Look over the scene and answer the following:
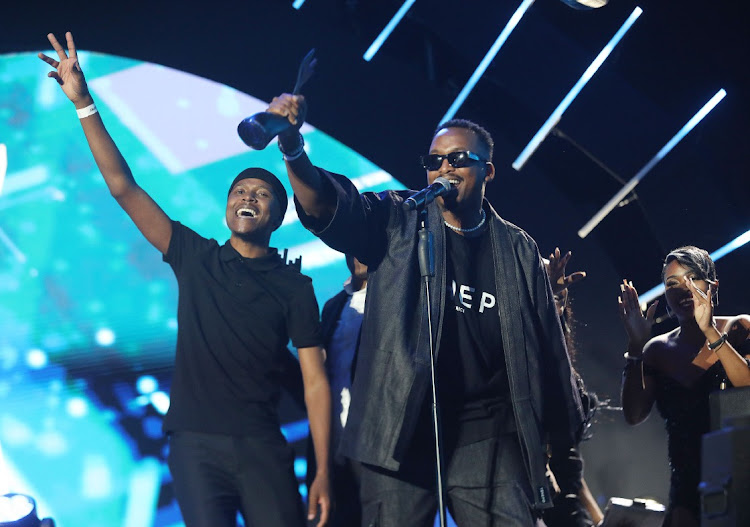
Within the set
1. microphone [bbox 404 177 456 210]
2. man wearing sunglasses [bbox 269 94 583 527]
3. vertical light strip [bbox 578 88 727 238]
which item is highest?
vertical light strip [bbox 578 88 727 238]

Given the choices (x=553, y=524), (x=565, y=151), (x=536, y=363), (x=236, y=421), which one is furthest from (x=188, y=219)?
(x=565, y=151)

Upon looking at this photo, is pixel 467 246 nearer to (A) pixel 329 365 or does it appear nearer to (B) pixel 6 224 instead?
(A) pixel 329 365

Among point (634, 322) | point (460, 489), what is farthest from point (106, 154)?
point (634, 322)

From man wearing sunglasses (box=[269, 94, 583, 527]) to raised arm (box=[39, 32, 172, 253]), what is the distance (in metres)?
1.19

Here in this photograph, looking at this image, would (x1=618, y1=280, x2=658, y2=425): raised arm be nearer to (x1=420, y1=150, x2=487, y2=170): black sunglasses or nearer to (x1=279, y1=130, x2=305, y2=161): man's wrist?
(x1=420, y1=150, x2=487, y2=170): black sunglasses

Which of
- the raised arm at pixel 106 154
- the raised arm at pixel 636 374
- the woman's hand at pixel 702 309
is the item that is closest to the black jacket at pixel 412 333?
the woman's hand at pixel 702 309

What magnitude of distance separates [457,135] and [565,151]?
9.49 ft

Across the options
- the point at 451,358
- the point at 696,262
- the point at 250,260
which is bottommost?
the point at 451,358

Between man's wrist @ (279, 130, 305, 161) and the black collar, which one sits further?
the black collar

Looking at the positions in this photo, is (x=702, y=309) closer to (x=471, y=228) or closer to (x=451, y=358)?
(x=471, y=228)

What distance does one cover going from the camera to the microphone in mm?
2709

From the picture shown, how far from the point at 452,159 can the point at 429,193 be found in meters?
0.45

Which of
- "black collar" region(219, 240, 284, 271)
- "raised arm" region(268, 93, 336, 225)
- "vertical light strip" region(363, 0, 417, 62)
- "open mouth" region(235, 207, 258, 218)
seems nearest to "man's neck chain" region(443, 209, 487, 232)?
"raised arm" region(268, 93, 336, 225)

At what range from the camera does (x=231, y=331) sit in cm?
349
